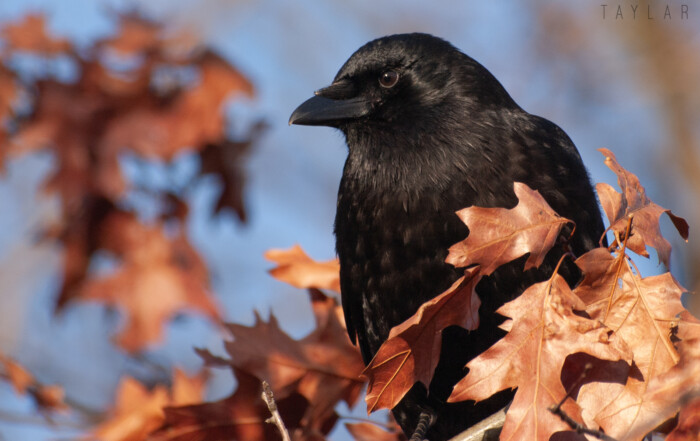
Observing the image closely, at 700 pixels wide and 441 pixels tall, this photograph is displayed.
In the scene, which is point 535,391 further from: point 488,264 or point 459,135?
point 459,135

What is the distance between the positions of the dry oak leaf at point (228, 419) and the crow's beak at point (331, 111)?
3.11ft

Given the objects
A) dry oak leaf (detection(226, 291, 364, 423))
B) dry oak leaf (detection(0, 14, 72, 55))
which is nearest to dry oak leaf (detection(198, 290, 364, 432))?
dry oak leaf (detection(226, 291, 364, 423))

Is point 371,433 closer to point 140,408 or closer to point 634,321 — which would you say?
point 140,408

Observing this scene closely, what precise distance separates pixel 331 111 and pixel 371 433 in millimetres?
1210

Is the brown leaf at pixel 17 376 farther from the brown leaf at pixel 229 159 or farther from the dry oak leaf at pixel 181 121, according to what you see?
the brown leaf at pixel 229 159

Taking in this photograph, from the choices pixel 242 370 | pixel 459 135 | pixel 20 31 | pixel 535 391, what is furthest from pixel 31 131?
pixel 535 391

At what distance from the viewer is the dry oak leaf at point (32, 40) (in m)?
4.91

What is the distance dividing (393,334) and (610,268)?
561 millimetres

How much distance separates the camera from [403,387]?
2402 millimetres

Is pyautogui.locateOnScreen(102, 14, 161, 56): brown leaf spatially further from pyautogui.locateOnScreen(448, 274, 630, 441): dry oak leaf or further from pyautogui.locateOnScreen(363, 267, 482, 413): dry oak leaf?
pyautogui.locateOnScreen(448, 274, 630, 441): dry oak leaf

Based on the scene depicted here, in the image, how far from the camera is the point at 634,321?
7.10ft

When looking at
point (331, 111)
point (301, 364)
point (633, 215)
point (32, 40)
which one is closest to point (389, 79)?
point (331, 111)

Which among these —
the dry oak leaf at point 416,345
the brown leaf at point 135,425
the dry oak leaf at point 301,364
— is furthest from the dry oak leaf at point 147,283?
the dry oak leaf at point 416,345

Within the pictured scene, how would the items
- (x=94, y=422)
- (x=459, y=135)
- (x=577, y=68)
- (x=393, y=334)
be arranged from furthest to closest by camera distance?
(x=577, y=68)
(x=94, y=422)
(x=459, y=135)
(x=393, y=334)
